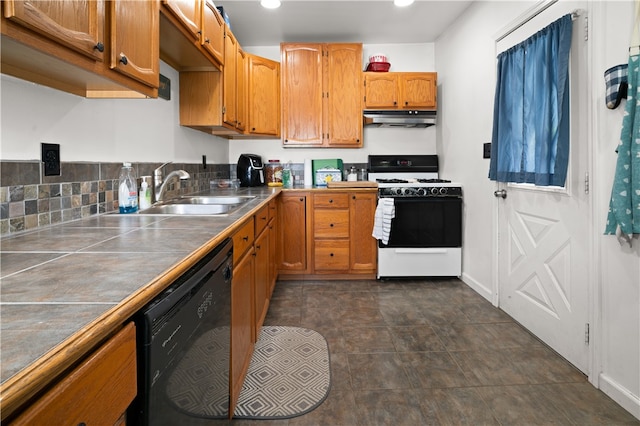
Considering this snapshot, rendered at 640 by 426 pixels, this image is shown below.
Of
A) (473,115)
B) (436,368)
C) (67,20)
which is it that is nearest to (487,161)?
(473,115)

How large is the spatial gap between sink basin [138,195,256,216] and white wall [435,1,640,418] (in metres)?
1.87

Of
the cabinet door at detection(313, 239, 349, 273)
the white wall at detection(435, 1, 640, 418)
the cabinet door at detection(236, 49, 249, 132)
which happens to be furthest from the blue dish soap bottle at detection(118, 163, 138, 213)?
the white wall at detection(435, 1, 640, 418)

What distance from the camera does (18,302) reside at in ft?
2.06

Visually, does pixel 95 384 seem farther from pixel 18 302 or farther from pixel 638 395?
pixel 638 395

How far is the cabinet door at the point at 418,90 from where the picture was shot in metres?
3.95

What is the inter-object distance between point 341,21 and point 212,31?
1.66 metres

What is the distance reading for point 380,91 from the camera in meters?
3.96

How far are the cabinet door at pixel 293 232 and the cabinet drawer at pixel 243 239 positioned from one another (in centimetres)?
160

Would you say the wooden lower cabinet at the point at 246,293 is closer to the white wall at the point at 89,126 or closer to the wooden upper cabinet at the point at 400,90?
the white wall at the point at 89,126

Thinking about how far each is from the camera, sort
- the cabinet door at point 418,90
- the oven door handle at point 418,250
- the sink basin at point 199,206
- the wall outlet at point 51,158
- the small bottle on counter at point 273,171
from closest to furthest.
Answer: the wall outlet at point 51,158, the sink basin at point 199,206, the oven door handle at point 418,250, the cabinet door at point 418,90, the small bottle on counter at point 273,171

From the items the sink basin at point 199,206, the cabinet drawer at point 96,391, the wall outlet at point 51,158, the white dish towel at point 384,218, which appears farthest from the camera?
the white dish towel at point 384,218

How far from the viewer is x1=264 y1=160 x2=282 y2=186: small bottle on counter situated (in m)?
4.30

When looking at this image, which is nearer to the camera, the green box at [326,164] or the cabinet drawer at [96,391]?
the cabinet drawer at [96,391]

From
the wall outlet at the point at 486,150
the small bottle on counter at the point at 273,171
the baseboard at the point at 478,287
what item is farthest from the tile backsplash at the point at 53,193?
the baseboard at the point at 478,287
